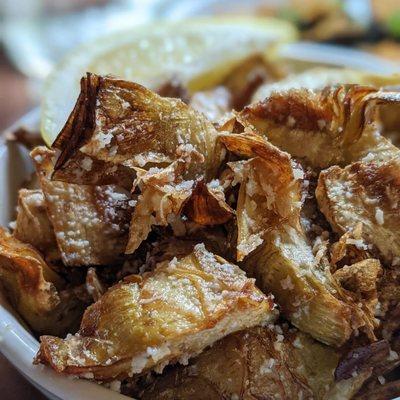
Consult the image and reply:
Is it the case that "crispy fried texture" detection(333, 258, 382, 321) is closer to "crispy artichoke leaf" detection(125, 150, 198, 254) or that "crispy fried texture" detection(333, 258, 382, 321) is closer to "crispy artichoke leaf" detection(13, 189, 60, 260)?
"crispy artichoke leaf" detection(125, 150, 198, 254)

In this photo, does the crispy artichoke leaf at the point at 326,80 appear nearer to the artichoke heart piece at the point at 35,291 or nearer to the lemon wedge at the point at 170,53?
the lemon wedge at the point at 170,53

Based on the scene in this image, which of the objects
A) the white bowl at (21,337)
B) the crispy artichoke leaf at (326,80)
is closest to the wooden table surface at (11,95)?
the white bowl at (21,337)

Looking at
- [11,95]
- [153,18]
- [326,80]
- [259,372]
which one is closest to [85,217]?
[259,372]

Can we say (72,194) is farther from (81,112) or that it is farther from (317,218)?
(317,218)

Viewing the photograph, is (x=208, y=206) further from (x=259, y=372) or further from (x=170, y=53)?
(x=170, y=53)

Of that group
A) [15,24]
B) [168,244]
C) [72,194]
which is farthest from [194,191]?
[15,24]
